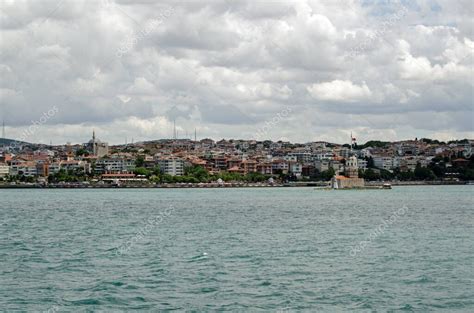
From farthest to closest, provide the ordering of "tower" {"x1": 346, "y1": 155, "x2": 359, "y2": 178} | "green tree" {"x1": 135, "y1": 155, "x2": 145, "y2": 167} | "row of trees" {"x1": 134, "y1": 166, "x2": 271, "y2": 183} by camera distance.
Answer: "green tree" {"x1": 135, "y1": 155, "x2": 145, "y2": 167}, "row of trees" {"x1": 134, "y1": 166, "x2": 271, "y2": 183}, "tower" {"x1": 346, "y1": 155, "x2": 359, "y2": 178}

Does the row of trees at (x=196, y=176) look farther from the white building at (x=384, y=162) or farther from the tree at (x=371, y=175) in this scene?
the white building at (x=384, y=162)

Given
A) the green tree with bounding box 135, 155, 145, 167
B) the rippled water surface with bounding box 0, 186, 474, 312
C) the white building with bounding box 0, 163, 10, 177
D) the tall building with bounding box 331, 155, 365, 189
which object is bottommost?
the rippled water surface with bounding box 0, 186, 474, 312

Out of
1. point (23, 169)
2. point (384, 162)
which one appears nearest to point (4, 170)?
point (23, 169)

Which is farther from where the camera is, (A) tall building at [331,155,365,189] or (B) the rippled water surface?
(A) tall building at [331,155,365,189]

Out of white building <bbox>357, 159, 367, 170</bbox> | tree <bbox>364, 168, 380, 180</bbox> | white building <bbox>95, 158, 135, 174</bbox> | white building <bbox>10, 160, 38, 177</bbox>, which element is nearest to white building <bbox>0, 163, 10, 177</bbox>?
white building <bbox>10, 160, 38, 177</bbox>

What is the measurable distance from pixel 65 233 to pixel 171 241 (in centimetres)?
553

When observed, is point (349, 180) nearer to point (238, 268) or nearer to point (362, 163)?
point (362, 163)

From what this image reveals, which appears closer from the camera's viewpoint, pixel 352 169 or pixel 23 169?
pixel 352 169

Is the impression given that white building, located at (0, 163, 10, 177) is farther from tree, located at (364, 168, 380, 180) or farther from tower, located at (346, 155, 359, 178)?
tower, located at (346, 155, 359, 178)

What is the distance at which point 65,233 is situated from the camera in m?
29.8

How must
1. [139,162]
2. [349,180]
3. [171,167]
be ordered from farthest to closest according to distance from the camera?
1. [139,162]
2. [171,167]
3. [349,180]

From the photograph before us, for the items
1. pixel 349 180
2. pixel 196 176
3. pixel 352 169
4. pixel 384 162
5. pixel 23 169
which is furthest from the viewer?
pixel 384 162

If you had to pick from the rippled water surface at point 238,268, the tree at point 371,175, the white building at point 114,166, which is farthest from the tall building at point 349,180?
the rippled water surface at point 238,268

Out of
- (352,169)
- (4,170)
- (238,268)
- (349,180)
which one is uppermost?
(4,170)
